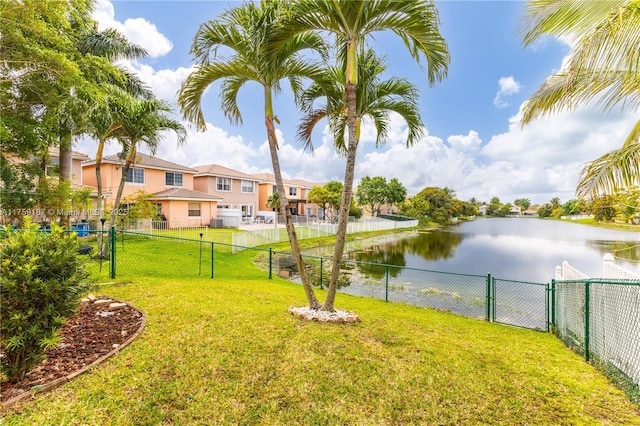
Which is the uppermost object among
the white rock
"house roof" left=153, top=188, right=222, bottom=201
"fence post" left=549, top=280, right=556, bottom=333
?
"house roof" left=153, top=188, right=222, bottom=201

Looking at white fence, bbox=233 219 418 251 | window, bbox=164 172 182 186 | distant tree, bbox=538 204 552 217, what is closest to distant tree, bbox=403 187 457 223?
white fence, bbox=233 219 418 251

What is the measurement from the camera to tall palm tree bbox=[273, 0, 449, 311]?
454 centimetres

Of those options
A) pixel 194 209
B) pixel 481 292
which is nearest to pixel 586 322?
pixel 481 292

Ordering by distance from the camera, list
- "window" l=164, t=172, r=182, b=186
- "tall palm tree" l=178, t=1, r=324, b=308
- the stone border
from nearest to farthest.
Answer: the stone border → "tall palm tree" l=178, t=1, r=324, b=308 → "window" l=164, t=172, r=182, b=186

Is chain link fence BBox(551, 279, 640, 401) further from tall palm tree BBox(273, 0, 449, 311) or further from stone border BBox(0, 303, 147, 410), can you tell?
stone border BBox(0, 303, 147, 410)

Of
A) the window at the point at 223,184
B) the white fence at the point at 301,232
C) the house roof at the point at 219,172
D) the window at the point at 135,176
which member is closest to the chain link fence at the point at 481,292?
the white fence at the point at 301,232

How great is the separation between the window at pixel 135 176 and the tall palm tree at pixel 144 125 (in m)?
13.3

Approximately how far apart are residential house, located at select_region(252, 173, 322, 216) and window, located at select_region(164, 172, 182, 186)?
1150 centimetres

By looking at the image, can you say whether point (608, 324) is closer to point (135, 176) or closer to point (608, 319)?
point (608, 319)

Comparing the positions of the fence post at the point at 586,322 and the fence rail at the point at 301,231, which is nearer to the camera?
the fence post at the point at 586,322

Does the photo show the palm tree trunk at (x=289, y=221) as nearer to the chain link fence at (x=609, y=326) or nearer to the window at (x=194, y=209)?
the chain link fence at (x=609, y=326)

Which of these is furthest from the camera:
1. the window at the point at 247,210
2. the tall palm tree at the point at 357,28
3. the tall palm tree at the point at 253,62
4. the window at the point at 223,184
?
the window at the point at 247,210

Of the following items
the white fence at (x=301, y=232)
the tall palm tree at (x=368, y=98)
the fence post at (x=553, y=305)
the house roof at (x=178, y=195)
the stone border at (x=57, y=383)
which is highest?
the tall palm tree at (x=368, y=98)

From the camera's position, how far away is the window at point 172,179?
25.9 m
